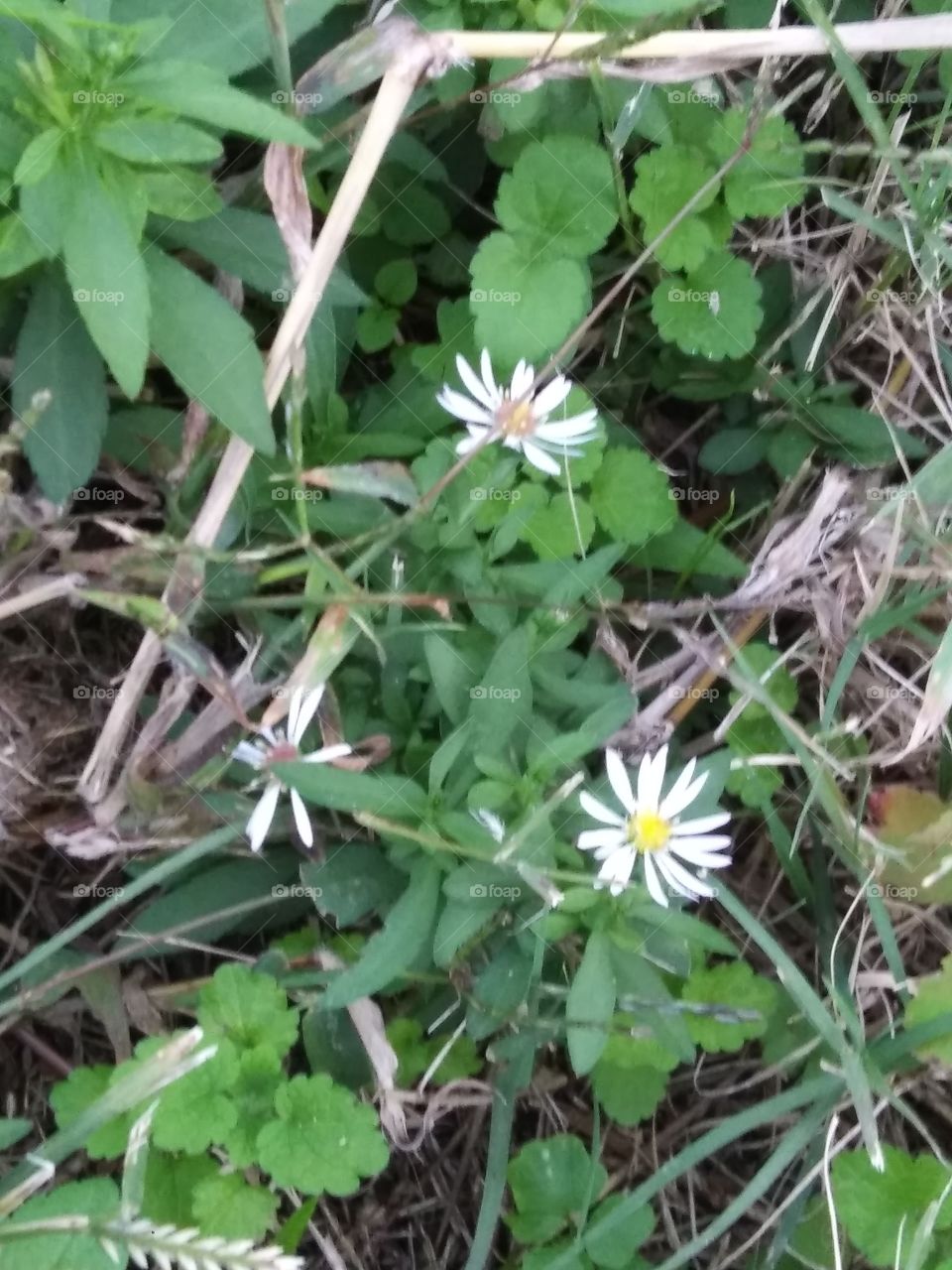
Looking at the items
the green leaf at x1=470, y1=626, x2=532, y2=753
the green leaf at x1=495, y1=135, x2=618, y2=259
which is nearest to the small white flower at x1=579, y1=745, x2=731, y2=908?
the green leaf at x1=470, y1=626, x2=532, y2=753

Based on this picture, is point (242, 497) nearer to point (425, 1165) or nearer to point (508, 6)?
point (508, 6)

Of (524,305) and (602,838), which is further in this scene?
(524,305)

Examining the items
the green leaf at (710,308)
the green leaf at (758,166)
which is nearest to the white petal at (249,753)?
the green leaf at (710,308)

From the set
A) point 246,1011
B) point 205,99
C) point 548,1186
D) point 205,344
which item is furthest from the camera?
point 548,1186

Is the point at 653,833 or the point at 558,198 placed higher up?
the point at 558,198

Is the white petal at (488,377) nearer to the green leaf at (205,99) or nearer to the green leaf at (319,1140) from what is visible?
the green leaf at (205,99)

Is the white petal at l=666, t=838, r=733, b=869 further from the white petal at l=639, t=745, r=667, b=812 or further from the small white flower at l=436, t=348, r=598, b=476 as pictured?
the small white flower at l=436, t=348, r=598, b=476

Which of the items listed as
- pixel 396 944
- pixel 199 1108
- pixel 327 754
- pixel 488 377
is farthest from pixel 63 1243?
pixel 488 377

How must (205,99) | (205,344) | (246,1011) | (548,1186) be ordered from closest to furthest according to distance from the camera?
(205,99) < (205,344) < (246,1011) < (548,1186)

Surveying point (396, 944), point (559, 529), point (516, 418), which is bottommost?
point (396, 944)

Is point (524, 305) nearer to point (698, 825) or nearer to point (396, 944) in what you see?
point (698, 825)
